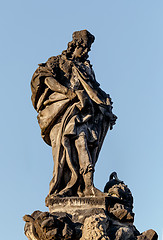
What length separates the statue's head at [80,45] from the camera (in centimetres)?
1401

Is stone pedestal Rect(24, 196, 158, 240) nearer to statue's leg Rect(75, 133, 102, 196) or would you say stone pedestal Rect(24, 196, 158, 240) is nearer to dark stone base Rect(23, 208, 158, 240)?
dark stone base Rect(23, 208, 158, 240)

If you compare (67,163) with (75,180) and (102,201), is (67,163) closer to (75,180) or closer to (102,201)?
(75,180)

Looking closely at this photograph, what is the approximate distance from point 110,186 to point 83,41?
3366 millimetres

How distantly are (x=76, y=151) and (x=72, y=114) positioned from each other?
800 millimetres

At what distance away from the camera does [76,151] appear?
13.0 m

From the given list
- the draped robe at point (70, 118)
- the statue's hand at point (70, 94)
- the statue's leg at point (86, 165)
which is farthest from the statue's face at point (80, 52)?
the statue's leg at point (86, 165)

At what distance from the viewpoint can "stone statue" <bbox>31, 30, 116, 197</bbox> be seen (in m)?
12.8

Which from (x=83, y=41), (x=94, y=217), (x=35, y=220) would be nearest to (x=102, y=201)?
(x=94, y=217)

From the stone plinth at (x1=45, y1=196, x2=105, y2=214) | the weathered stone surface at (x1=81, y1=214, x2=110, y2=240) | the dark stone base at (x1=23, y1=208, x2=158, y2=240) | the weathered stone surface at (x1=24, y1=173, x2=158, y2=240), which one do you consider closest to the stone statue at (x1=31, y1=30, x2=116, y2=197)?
the stone plinth at (x1=45, y1=196, x2=105, y2=214)

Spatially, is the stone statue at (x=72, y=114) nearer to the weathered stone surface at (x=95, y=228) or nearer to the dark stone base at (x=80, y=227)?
the dark stone base at (x=80, y=227)

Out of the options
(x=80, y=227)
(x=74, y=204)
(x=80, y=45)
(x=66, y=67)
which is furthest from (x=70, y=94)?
(x=80, y=227)

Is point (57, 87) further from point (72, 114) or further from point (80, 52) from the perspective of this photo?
point (80, 52)

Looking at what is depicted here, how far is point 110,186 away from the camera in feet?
43.7

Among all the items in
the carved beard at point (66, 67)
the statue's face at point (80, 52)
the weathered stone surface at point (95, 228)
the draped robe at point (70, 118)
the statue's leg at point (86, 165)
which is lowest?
the weathered stone surface at point (95, 228)
